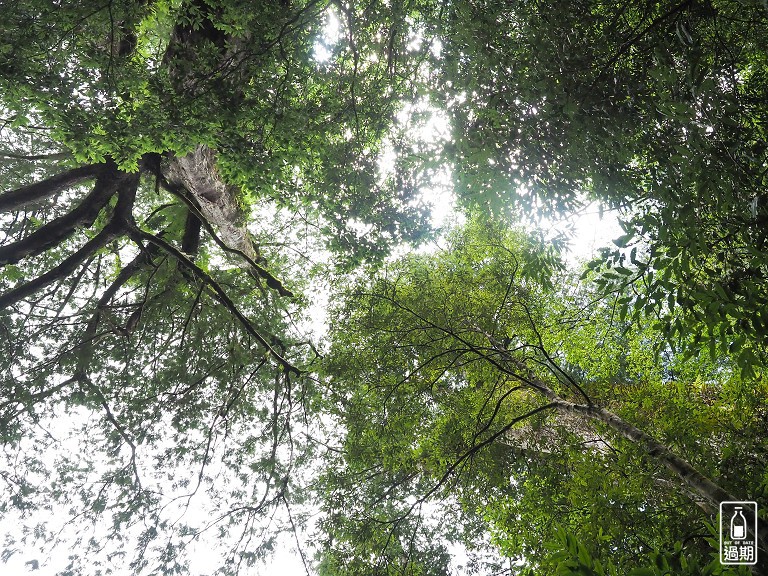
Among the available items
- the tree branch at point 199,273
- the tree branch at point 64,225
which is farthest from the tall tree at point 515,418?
the tree branch at point 64,225

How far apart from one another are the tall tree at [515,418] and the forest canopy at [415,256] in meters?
0.05

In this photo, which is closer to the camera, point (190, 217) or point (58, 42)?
point (58, 42)

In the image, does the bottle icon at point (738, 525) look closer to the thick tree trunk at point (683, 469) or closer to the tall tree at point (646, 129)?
the thick tree trunk at point (683, 469)

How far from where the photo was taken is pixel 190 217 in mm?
7738

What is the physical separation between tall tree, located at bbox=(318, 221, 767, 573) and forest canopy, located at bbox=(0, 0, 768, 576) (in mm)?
54

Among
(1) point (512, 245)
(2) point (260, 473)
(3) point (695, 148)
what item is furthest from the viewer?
(1) point (512, 245)

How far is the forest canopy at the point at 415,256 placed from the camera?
9.50 feet

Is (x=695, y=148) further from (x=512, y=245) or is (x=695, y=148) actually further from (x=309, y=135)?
(x=512, y=245)

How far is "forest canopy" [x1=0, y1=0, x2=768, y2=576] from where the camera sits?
2.90 meters

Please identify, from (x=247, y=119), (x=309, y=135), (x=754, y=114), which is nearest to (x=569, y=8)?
(x=754, y=114)

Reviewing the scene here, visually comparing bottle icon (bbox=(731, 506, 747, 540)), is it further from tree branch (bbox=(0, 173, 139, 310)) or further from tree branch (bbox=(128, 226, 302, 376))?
tree branch (bbox=(0, 173, 139, 310))

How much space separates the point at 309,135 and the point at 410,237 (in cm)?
202

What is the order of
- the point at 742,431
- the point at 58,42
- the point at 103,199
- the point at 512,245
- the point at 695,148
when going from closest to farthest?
1. the point at 695,148
2. the point at 58,42
3. the point at 742,431
4. the point at 103,199
5. the point at 512,245

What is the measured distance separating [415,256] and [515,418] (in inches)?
168
